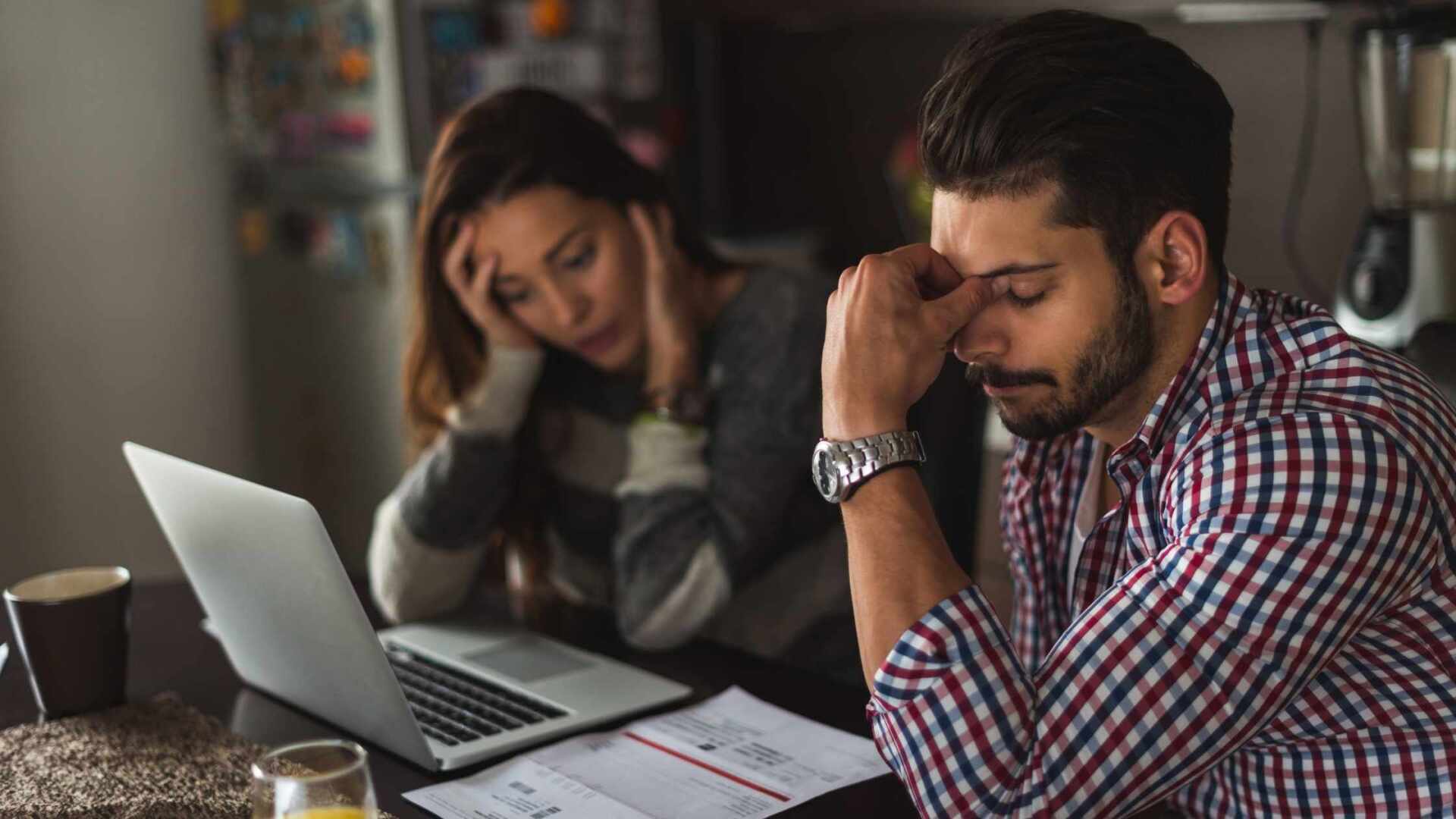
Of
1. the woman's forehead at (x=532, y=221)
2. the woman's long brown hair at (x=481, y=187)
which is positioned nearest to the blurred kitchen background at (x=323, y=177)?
the woman's long brown hair at (x=481, y=187)

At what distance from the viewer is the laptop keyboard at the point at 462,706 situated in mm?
1175

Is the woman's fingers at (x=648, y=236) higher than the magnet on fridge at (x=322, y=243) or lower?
higher

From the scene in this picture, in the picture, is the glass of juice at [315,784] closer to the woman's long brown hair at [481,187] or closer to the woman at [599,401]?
the woman at [599,401]

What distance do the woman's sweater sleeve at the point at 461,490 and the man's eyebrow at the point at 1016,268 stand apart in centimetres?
76

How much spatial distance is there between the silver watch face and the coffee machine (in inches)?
39.6

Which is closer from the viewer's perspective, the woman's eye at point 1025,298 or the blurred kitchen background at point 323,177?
the woman's eye at point 1025,298

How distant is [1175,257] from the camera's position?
1.04 meters

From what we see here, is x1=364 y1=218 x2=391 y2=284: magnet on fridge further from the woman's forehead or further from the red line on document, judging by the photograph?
the red line on document

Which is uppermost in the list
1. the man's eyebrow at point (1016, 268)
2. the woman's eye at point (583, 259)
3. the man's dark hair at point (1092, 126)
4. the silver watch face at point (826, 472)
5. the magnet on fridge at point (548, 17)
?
the magnet on fridge at point (548, 17)

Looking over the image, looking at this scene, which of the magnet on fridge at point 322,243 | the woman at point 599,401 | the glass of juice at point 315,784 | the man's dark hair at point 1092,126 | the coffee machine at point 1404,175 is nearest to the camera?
the glass of juice at point 315,784

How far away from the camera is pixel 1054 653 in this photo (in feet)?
3.04

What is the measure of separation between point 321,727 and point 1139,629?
2.17 ft

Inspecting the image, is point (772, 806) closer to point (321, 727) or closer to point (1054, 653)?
point (1054, 653)

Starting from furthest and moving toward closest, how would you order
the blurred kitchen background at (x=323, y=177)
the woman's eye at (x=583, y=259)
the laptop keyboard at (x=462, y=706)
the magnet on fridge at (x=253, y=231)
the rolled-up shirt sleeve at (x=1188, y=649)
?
the magnet on fridge at (x=253, y=231), the blurred kitchen background at (x=323, y=177), the woman's eye at (x=583, y=259), the laptop keyboard at (x=462, y=706), the rolled-up shirt sleeve at (x=1188, y=649)
